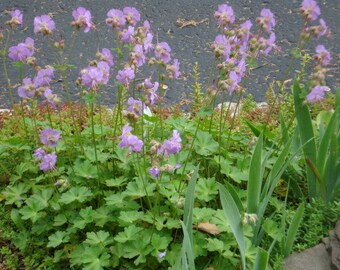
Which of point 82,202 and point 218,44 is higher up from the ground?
point 218,44

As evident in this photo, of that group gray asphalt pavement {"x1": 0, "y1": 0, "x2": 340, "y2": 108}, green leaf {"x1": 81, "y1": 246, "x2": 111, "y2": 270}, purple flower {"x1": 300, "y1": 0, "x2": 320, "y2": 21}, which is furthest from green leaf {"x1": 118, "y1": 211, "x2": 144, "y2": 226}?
gray asphalt pavement {"x1": 0, "y1": 0, "x2": 340, "y2": 108}

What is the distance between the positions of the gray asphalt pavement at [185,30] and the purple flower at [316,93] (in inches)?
76.2

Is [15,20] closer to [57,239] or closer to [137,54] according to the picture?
[137,54]

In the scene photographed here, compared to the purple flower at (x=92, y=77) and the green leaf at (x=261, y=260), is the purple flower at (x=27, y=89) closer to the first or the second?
the purple flower at (x=92, y=77)

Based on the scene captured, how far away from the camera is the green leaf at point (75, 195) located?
2318 millimetres

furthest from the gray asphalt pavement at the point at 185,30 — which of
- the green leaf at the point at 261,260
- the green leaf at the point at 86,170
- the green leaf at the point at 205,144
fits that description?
the green leaf at the point at 261,260

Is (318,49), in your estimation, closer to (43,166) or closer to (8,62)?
(43,166)

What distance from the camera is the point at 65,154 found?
2.79 m

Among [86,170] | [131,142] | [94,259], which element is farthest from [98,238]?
[131,142]

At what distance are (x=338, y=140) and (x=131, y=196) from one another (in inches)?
37.1

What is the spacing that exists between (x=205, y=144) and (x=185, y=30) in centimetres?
240

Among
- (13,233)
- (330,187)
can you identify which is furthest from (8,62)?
(330,187)

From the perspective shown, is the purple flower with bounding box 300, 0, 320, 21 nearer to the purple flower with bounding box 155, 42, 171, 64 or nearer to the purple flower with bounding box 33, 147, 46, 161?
the purple flower with bounding box 155, 42, 171, 64

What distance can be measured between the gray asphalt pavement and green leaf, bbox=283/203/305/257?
1.87m
